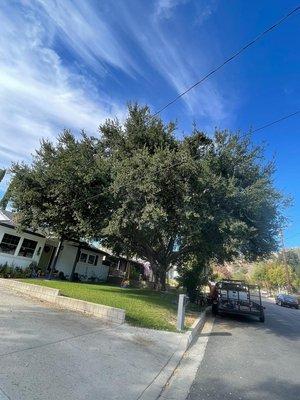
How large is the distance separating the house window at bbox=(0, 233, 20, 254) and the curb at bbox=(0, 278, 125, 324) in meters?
7.76

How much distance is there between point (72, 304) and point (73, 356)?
5.77 m

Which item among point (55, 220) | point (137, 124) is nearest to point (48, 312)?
point (55, 220)

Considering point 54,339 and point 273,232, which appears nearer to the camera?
point 54,339

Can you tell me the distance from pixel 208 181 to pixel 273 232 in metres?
5.45

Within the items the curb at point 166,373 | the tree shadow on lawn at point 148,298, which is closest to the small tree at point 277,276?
the tree shadow on lawn at point 148,298

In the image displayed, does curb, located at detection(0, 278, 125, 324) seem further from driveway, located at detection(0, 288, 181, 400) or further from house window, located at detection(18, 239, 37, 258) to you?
house window, located at detection(18, 239, 37, 258)

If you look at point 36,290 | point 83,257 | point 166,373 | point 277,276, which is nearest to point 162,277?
point 83,257

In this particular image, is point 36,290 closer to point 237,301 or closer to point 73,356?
point 73,356

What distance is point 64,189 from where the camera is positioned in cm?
1697

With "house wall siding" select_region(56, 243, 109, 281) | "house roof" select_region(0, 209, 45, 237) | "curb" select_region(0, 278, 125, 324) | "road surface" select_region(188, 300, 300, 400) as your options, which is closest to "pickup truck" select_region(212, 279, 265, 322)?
"road surface" select_region(188, 300, 300, 400)

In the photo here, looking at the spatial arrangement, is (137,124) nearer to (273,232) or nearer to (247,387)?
(273,232)

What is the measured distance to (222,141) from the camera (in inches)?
750

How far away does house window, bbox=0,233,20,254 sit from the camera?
22.4 meters

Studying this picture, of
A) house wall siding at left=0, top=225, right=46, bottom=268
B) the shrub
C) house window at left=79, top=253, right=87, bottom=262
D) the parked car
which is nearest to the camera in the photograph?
the shrub
